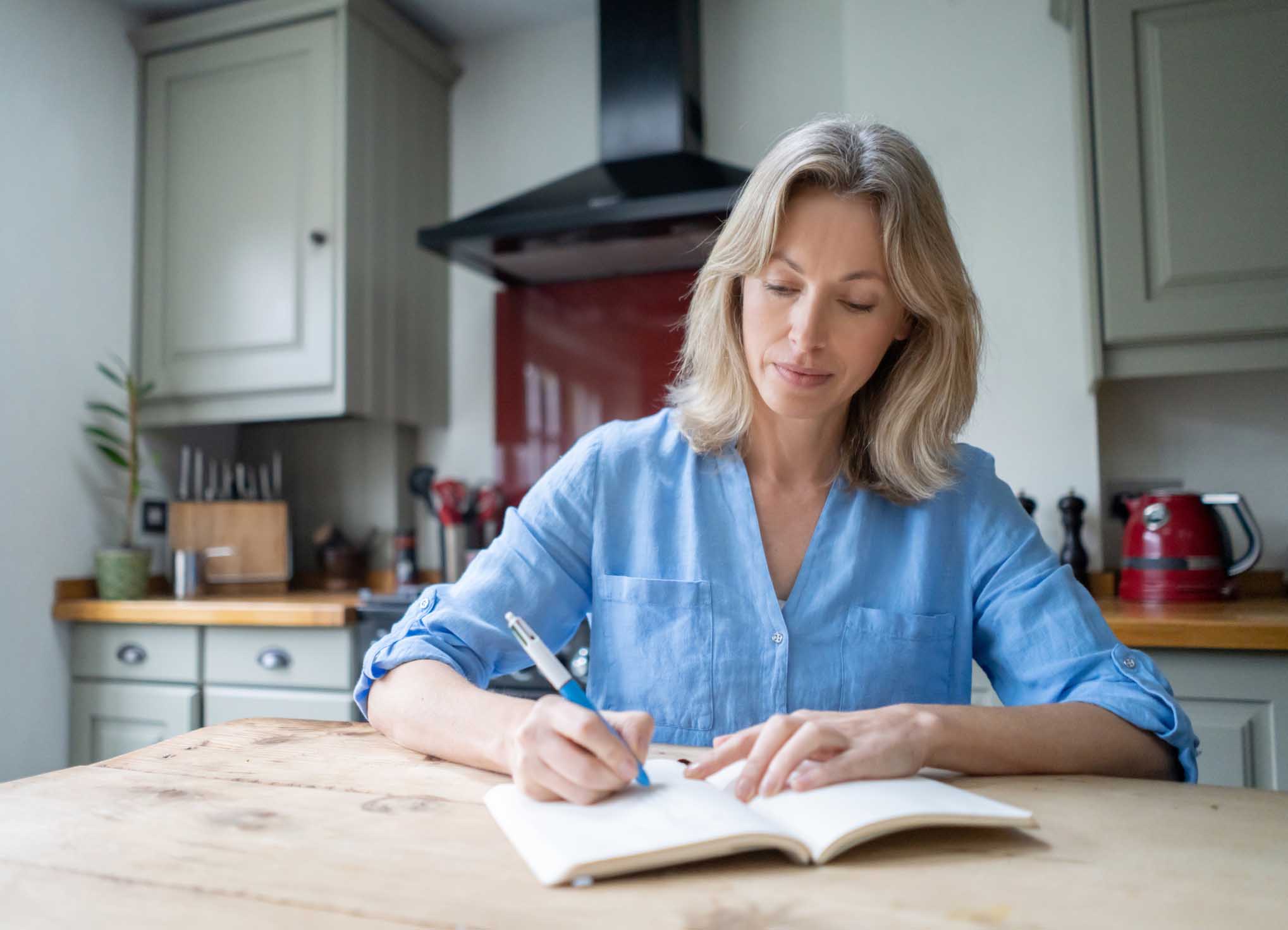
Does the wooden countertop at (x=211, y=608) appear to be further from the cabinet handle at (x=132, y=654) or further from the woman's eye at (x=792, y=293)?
the woman's eye at (x=792, y=293)

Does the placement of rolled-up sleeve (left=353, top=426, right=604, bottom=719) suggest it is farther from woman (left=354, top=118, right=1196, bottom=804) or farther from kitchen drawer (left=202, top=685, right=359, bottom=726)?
kitchen drawer (left=202, top=685, right=359, bottom=726)

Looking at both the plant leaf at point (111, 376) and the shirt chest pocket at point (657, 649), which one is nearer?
the shirt chest pocket at point (657, 649)

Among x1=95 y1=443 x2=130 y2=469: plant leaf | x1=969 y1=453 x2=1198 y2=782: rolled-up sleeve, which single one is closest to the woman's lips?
x1=969 y1=453 x2=1198 y2=782: rolled-up sleeve

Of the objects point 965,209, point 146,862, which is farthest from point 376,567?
point 146,862

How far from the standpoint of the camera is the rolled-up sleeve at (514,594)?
3.46 ft

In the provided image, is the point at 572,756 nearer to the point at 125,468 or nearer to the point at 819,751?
the point at 819,751

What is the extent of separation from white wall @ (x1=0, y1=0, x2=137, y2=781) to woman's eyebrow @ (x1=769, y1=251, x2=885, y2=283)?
7.08ft

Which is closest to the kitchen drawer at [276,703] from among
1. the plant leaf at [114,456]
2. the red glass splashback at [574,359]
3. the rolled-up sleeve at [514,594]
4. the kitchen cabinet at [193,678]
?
the kitchen cabinet at [193,678]

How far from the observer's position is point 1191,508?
201 centimetres

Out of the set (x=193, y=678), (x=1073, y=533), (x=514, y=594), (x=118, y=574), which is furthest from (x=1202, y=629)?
(x=118, y=574)

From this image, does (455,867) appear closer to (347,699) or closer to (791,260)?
(791,260)

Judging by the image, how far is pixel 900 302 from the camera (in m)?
1.15

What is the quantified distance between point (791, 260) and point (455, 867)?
755mm

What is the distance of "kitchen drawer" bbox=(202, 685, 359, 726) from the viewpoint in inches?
90.1
